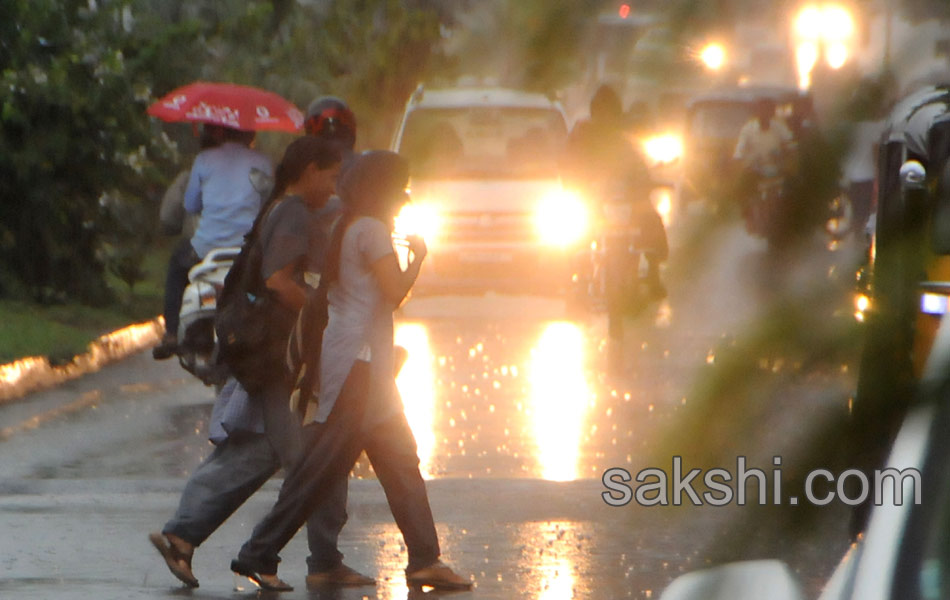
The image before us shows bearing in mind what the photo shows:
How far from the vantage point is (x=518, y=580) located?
22.5ft

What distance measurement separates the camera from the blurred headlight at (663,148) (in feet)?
5.39

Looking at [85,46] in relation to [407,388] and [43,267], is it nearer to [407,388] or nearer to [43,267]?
[43,267]

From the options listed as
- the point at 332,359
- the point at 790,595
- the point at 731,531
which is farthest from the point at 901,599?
the point at 332,359

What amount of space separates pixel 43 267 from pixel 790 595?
14807 mm

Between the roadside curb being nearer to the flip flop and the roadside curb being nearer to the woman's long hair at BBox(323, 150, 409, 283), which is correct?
the flip flop

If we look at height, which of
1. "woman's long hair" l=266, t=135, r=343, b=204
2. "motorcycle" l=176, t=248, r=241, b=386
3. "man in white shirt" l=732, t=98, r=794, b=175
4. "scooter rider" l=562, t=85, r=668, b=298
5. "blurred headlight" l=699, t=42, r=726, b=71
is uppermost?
"motorcycle" l=176, t=248, r=241, b=386

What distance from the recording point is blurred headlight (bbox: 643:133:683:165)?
164cm

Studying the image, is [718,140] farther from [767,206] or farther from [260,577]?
[260,577]

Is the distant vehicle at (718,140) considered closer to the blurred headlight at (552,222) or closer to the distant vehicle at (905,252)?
the distant vehicle at (905,252)

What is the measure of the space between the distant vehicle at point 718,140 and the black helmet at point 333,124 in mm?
5889

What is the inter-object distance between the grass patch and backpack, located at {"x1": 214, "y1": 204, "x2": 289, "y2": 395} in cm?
562

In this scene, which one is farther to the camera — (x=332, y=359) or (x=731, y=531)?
(x=332, y=359)

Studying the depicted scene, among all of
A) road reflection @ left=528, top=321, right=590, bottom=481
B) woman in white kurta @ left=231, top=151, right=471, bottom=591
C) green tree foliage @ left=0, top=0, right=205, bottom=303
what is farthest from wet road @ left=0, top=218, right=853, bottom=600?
green tree foliage @ left=0, top=0, right=205, bottom=303

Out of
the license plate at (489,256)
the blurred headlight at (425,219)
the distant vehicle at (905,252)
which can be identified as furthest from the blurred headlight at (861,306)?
the license plate at (489,256)
